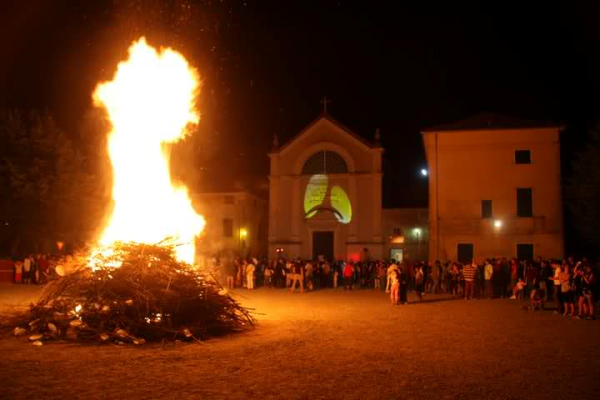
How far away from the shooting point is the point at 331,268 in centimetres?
3162

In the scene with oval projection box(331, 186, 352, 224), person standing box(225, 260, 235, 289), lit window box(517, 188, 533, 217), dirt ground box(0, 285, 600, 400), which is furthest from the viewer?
oval projection box(331, 186, 352, 224)

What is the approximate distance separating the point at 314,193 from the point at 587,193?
18403 millimetres

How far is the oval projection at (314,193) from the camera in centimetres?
4031

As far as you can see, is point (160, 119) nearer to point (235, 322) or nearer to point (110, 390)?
point (235, 322)

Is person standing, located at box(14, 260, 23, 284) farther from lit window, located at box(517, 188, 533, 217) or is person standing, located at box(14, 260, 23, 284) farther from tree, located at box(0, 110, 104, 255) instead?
lit window, located at box(517, 188, 533, 217)

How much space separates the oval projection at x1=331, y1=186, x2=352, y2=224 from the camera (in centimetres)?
4003

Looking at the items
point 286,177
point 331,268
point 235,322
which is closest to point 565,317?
point 235,322

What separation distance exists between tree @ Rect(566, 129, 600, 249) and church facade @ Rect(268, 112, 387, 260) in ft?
41.4

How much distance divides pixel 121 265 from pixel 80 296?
1197 mm

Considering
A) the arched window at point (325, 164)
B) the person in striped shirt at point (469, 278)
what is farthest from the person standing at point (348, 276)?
the arched window at point (325, 164)

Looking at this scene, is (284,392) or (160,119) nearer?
(284,392)

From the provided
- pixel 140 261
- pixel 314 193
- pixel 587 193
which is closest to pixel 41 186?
pixel 314 193

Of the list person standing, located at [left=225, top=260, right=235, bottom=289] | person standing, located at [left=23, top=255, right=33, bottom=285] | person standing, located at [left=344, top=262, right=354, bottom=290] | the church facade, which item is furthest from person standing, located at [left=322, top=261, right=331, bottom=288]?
person standing, located at [left=23, top=255, right=33, bottom=285]

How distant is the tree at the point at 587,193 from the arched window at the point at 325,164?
15.4 m
